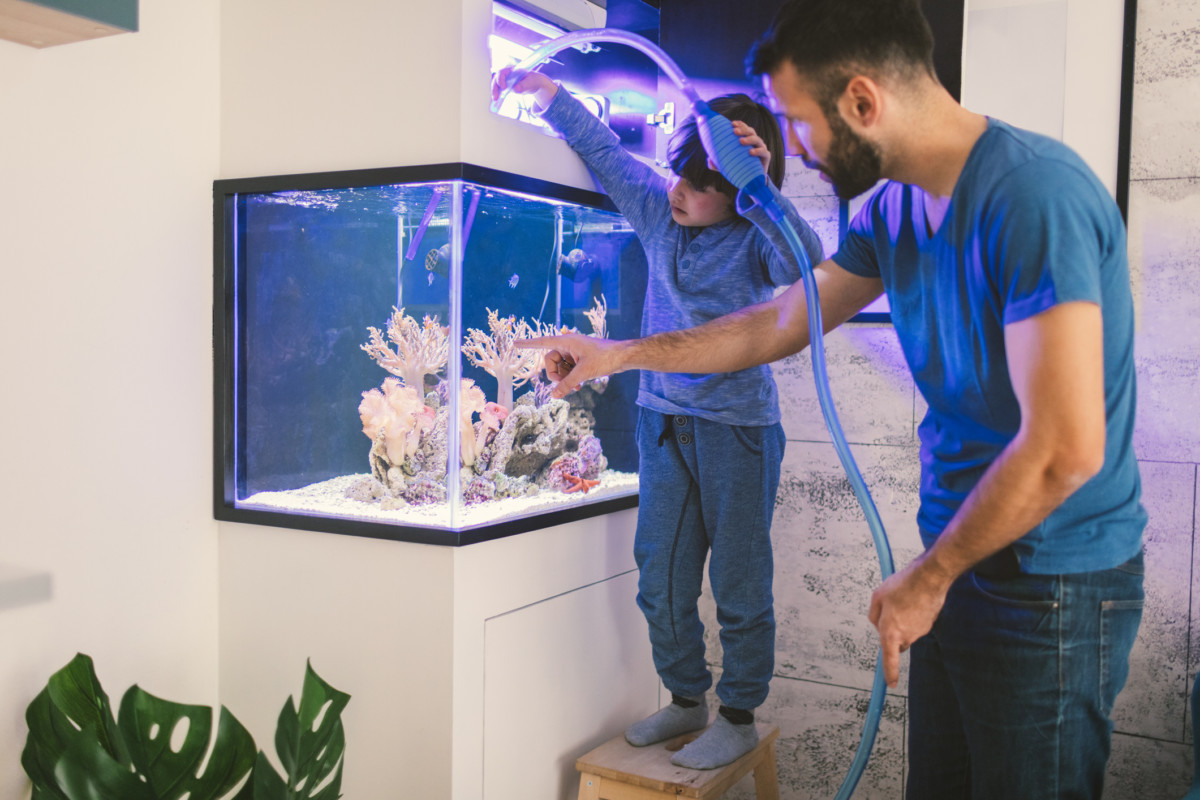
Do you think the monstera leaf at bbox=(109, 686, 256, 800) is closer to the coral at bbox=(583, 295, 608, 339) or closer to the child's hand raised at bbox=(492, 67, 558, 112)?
the coral at bbox=(583, 295, 608, 339)

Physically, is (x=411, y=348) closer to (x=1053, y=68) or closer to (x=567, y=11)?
(x=567, y=11)

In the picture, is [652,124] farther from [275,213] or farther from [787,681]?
[787,681]

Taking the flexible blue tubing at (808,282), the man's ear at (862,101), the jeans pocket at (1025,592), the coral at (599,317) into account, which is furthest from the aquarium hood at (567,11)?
the jeans pocket at (1025,592)

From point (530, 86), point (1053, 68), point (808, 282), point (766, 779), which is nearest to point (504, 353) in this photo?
point (530, 86)

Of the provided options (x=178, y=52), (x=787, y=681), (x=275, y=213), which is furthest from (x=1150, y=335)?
(x=178, y=52)

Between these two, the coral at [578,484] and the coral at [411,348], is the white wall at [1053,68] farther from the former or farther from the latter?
the coral at [411,348]

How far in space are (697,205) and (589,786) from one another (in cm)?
116

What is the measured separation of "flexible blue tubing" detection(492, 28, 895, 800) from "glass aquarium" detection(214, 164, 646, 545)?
404 mm

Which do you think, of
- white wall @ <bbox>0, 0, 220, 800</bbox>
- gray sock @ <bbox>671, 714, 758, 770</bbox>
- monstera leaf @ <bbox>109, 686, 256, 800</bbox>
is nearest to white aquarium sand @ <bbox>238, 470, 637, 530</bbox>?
white wall @ <bbox>0, 0, 220, 800</bbox>

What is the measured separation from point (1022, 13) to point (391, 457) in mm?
1578

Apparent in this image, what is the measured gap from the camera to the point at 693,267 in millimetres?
1870

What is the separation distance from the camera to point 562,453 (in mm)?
1970

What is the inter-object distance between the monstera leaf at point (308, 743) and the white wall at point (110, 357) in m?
0.45

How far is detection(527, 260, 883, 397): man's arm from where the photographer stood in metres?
1.50
